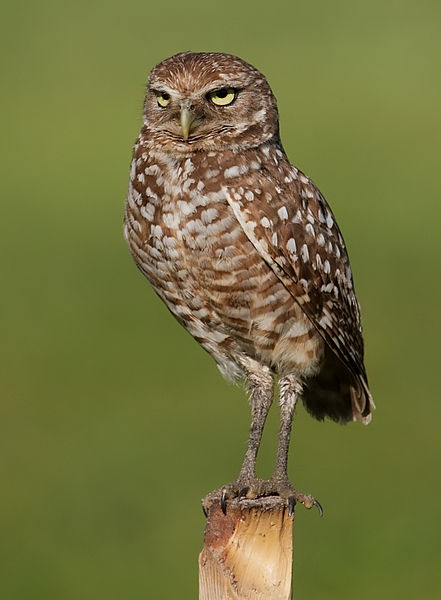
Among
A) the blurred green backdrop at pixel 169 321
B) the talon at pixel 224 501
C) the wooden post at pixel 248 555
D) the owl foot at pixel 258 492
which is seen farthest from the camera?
the blurred green backdrop at pixel 169 321

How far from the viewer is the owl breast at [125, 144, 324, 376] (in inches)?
226

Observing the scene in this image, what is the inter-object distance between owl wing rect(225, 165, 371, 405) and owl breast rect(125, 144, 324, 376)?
50 mm

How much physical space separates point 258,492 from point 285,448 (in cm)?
35

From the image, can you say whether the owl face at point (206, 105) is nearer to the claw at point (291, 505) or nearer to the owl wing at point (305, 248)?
the owl wing at point (305, 248)

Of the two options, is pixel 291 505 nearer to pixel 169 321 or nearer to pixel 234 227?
pixel 234 227

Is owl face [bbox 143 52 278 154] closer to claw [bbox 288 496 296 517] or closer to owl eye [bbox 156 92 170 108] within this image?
owl eye [bbox 156 92 170 108]

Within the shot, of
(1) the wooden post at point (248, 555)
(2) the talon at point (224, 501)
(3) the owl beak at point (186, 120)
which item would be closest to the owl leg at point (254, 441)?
(2) the talon at point (224, 501)

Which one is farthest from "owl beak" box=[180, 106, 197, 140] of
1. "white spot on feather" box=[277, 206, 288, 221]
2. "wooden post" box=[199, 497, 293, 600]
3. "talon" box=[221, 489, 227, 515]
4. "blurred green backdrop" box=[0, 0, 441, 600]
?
"blurred green backdrop" box=[0, 0, 441, 600]

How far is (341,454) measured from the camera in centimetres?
1069

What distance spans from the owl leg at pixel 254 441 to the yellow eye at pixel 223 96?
1189 millimetres

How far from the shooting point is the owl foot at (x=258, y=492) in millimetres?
5641

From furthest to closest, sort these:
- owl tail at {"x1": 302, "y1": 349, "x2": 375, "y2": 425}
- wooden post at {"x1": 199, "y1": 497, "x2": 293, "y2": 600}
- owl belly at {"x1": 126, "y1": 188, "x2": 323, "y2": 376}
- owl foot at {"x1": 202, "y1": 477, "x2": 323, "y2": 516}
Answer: owl tail at {"x1": 302, "y1": 349, "x2": 375, "y2": 425}
owl belly at {"x1": 126, "y1": 188, "x2": 323, "y2": 376}
owl foot at {"x1": 202, "y1": 477, "x2": 323, "y2": 516}
wooden post at {"x1": 199, "y1": 497, "x2": 293, "y2": 600}

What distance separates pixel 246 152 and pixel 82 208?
10.5 meters

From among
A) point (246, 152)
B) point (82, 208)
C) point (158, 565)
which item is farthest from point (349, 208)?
point (246, 152)
